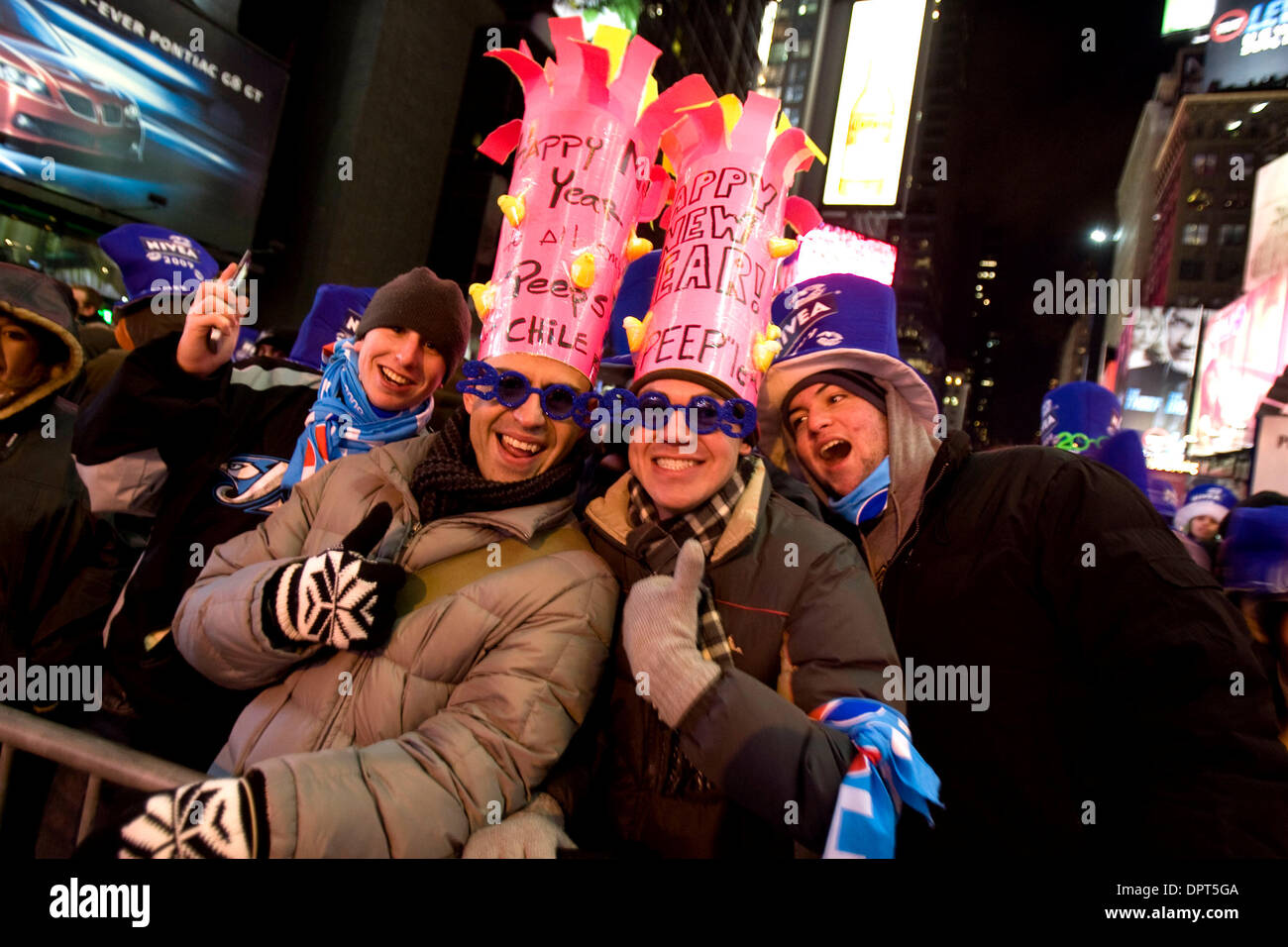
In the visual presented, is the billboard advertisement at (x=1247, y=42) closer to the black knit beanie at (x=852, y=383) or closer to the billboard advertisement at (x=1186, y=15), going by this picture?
the billboard advertisement at (x=1186, y=15)

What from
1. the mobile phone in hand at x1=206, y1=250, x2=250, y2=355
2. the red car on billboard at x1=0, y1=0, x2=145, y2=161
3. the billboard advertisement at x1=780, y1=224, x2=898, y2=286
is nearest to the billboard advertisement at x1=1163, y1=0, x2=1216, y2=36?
the billboard advertisement at x1=780, y1=224, x2=898, y2=286

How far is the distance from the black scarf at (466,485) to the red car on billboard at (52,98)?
1431 centimetres

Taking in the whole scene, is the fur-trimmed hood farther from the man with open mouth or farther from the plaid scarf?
the man with open mouth

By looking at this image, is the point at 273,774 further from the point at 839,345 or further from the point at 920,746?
the point at 839,345

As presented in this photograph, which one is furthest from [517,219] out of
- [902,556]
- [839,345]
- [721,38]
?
[721,38]

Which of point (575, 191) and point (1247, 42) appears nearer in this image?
point (575, 191)

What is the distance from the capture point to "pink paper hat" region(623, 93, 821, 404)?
2.52 metres

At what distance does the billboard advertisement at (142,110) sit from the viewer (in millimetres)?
11477

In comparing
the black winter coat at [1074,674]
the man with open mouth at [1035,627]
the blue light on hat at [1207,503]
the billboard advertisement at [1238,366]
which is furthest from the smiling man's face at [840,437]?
the billboard advertisement at [1238,366]

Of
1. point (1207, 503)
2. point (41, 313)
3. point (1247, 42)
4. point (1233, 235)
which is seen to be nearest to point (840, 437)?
point (41, 313)

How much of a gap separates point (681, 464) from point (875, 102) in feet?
73.5

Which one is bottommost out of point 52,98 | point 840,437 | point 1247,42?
point 840,437

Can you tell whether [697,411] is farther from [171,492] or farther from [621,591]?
[171,492]

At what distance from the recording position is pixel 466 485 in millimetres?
2361
